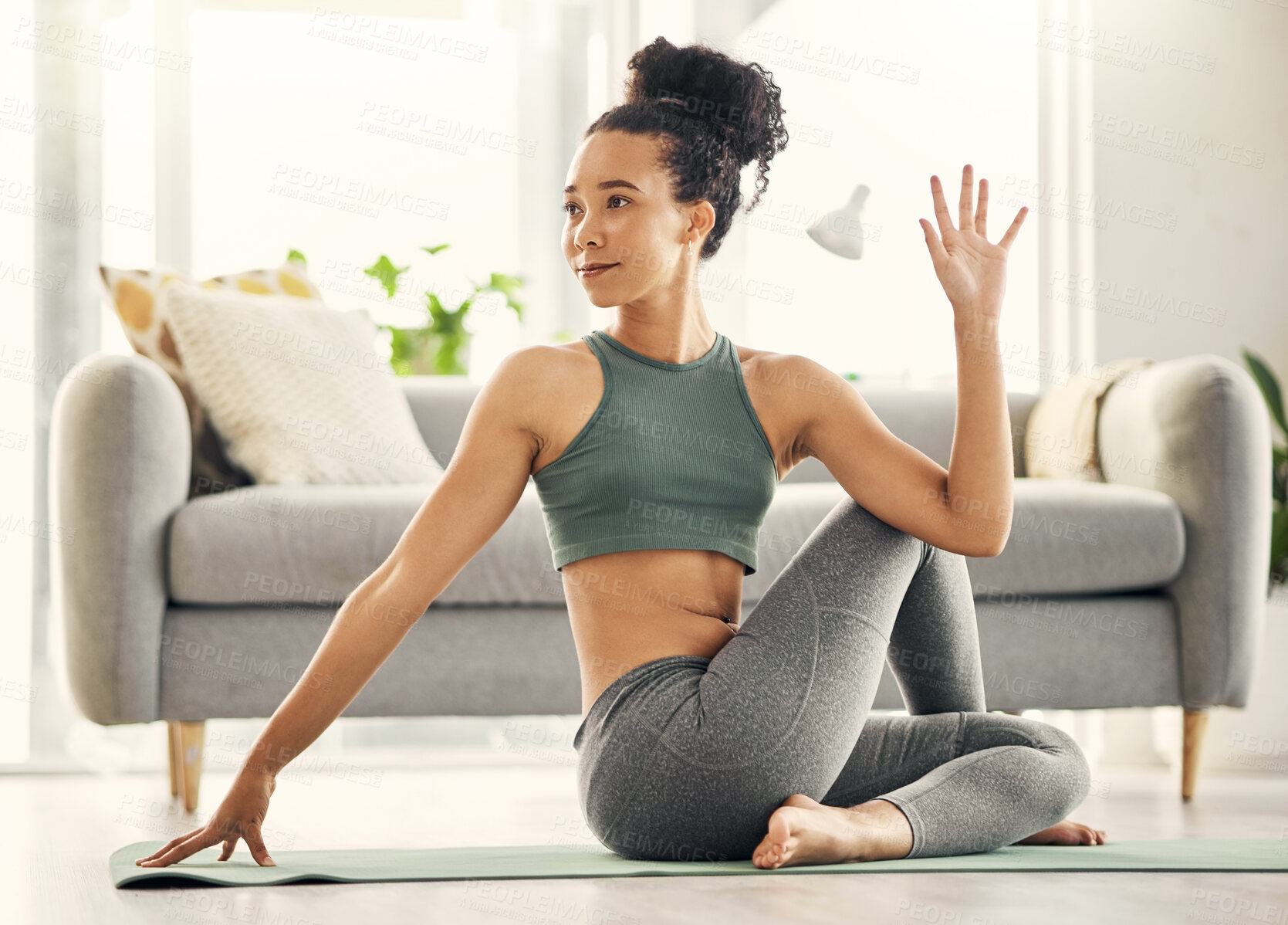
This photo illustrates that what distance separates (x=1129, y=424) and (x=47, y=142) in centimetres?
254

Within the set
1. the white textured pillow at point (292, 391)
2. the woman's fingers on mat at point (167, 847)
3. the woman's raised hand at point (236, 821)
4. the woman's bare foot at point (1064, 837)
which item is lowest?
the woman's bare foot at point (1064, 837)

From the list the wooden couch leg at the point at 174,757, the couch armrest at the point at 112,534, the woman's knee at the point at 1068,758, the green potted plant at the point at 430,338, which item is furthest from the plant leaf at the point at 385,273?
the woman's knee at the point at 1068,758

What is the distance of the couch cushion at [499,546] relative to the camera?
1891mm

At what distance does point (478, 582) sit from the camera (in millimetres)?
1932

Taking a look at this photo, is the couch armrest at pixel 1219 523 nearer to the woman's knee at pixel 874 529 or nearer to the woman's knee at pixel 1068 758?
the woman's knee at pixel 1068 758

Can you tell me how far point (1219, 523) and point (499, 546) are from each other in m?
1.15

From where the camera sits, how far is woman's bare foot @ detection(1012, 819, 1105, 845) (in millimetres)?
1404

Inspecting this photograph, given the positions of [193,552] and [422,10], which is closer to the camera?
[193,552]

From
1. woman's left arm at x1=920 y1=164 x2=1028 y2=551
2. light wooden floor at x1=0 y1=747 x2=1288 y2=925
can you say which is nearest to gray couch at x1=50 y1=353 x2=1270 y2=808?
light wooden floor at x1=0 y1=747 x2=1288 y2=925

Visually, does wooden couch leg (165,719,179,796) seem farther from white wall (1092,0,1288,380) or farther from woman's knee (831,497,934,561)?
white wall (1092,0,1288,380)

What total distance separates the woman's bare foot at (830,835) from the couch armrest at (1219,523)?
1029 mm

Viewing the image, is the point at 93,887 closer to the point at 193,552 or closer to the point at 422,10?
the point at 193,552

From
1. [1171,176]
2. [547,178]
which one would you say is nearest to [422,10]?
[547,178]

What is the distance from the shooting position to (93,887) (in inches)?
47.5
